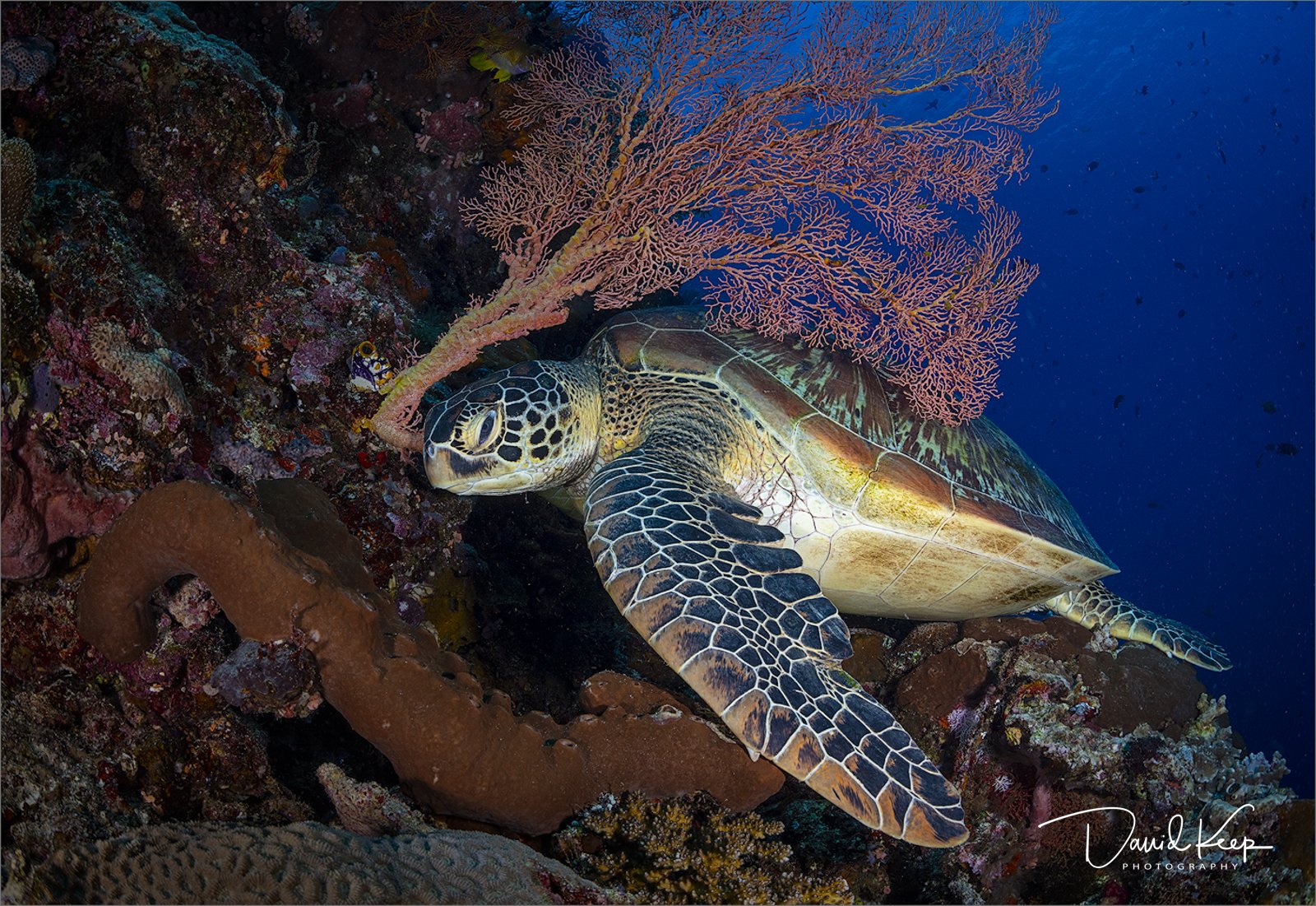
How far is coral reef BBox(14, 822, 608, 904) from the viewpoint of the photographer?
58.1 inches

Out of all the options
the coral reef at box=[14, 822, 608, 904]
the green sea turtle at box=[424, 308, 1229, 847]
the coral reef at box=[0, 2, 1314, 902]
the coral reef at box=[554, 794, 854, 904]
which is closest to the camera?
the coral reef at box=[14, 822, 608, 904]

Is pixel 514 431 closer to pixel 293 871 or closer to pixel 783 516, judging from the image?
pixel 783 516

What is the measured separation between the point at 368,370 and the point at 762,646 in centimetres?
207

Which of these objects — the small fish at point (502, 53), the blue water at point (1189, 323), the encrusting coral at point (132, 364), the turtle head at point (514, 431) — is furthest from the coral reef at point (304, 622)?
the blue water at point (1189, 323)

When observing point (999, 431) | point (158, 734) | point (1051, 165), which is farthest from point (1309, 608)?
point (158, 734)

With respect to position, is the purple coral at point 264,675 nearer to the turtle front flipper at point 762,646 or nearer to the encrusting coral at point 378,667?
the encrusting coral at point 378,667

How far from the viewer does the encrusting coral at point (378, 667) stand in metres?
1.85

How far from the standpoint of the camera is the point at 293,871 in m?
1.56

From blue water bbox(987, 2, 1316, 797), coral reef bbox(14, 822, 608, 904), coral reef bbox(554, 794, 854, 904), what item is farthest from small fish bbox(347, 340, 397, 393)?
blue water bbox(987, 2, 1316, 797)

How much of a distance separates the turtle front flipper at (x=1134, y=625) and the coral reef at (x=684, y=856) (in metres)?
3.19

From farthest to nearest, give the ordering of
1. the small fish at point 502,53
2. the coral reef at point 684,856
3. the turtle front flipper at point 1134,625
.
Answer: the turtle front flipper at point 1134,625 → the small fish at point 502,53 → the coral reef at point 684,856
